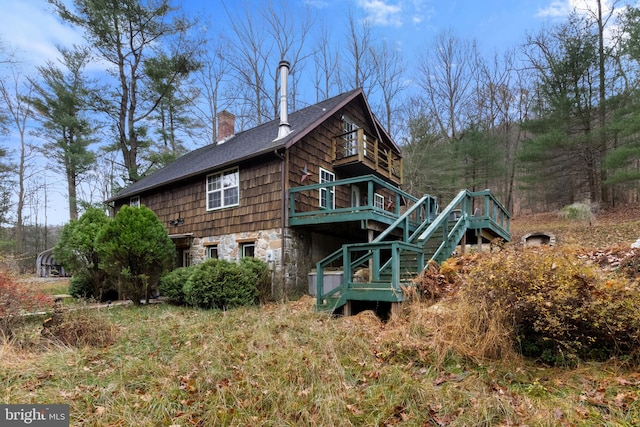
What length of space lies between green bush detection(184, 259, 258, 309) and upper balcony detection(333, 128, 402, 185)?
17.7 feet

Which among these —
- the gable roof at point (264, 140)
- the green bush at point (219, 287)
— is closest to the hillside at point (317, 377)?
the green bush at point (219, 287)

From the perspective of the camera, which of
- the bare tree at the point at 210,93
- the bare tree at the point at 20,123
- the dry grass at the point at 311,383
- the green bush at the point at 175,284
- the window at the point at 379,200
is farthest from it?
the bare tree at the point at 210,93

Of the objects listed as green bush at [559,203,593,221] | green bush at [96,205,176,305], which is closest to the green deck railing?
green bush at [96,205,176,305]

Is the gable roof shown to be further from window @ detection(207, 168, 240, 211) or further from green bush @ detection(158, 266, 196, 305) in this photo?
green bush @ detection(158, 266, 196, 305)

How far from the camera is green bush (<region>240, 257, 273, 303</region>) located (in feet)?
28.6

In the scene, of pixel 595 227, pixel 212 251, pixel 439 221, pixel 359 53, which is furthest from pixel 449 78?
pixel 212 251

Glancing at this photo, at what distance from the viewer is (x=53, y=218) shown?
26469 millimetres

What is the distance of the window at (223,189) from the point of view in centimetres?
1115

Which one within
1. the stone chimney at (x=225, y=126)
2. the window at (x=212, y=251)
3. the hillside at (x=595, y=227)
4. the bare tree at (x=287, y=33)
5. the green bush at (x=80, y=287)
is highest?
the bare tree at (x=287, y=33)

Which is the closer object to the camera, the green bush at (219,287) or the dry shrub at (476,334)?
the dry shrub at (476,334)

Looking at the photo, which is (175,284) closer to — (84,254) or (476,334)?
(84,254)

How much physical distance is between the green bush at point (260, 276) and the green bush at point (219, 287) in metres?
0.26

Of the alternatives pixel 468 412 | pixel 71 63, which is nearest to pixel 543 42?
pixel 468 412

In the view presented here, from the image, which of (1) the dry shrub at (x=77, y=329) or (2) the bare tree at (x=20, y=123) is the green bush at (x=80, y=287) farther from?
(2) the bare tree at (x=20, y=123)
